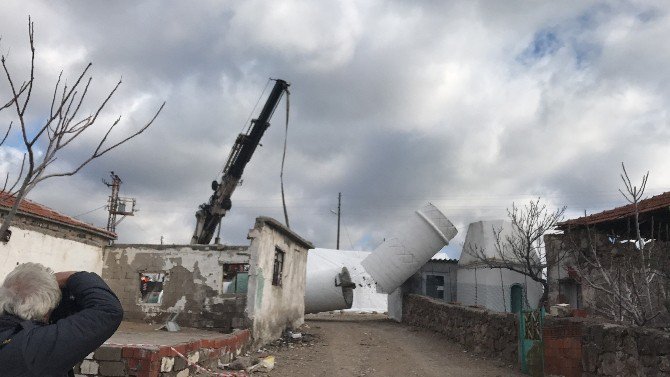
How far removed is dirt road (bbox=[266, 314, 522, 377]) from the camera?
29.2 feet

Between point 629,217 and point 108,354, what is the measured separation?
13126mm

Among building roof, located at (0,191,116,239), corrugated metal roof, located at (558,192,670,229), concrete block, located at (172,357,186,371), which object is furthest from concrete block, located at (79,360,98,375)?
corrugated metal roof, located at (558,192,670,229)

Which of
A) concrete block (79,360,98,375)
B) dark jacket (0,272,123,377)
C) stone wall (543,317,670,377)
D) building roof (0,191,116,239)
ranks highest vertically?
building roof (0,191,116,239)

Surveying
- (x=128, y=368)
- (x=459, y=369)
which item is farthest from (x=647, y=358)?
A: (x=128, y=368)

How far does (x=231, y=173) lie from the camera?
16.2 m

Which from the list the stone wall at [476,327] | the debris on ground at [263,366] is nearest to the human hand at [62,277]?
the debris on ground at [263,366]

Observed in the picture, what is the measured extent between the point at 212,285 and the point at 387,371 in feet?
18.1

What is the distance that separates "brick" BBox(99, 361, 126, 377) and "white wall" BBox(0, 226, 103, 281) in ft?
19.6

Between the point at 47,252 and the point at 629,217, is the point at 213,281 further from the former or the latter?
the point at 629,217

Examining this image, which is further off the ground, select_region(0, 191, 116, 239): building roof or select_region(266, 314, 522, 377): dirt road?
select_region(0, 191, 116, 239): building roof

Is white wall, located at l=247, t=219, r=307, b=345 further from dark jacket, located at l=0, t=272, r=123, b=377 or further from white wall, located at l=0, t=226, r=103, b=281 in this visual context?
dark jacket, located at l=0, t=272, r=123, b=377

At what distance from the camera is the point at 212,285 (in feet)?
41.2

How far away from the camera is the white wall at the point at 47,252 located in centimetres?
1110

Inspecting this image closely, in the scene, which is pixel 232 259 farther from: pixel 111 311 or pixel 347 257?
pixel 347 257
